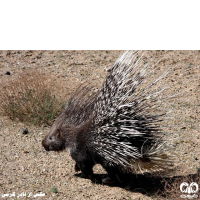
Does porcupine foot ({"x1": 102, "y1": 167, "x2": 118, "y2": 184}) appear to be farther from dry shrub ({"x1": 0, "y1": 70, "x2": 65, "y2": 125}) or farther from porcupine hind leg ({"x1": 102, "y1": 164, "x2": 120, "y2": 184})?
dry shrub ({"x1": 0, "y1": 70, "x2": 65, "y2": 125})

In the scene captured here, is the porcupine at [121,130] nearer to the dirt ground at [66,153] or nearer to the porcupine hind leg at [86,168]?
the porcupine hind leg at [86,168]

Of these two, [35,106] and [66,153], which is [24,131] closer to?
[35,106]

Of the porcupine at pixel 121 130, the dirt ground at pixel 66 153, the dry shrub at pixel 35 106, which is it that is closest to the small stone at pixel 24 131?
the dirt ground at pixel 66 153

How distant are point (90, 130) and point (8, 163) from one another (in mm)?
1419

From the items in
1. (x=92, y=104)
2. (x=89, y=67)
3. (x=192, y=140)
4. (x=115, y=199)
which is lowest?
(x=115, y=199)

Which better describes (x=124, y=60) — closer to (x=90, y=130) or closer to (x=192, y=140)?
(x=90, y=130)

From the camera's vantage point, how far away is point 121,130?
3484 millimetres

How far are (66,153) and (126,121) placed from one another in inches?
64.8

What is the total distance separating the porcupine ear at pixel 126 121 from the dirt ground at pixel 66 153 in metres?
0.34

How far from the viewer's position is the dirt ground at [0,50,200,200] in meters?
3.94

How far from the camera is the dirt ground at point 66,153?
12.9ft

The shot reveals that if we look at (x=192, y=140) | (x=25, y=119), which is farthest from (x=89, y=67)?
(x=192, y=140)

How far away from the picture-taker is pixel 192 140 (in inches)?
187

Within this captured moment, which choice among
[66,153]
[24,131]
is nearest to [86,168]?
[66,153]
